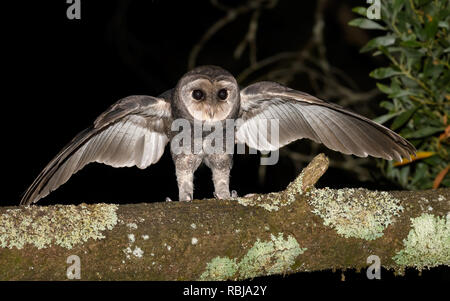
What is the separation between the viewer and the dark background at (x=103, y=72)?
→ 6.68m

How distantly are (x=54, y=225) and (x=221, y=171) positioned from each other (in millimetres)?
1962

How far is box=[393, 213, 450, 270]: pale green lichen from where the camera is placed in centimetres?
237

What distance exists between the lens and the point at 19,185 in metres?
6.83

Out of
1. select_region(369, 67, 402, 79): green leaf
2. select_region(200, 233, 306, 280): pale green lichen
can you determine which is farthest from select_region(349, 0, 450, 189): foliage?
select_region(200, 233, 306, 280): pale green lichen

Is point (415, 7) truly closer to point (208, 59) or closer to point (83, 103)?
point (208, 59)

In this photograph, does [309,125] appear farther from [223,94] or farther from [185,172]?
[185,172]

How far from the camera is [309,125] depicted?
371cm

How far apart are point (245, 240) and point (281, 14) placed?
243 inches

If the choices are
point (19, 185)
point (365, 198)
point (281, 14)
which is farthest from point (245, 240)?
point (281, 14)

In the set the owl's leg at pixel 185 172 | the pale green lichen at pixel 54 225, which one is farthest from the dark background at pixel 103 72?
the pale green lichen at pixel 54 225

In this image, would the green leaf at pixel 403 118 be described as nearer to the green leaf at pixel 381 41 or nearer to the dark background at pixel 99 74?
the green leaf at pixel 381 41

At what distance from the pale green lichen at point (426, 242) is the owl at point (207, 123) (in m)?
0.96

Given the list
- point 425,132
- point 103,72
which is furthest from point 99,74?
point 425,132

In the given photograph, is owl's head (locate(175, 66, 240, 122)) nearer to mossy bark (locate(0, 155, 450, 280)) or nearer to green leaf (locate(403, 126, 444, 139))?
green leaf (locate(403, 126, 444, 139))
